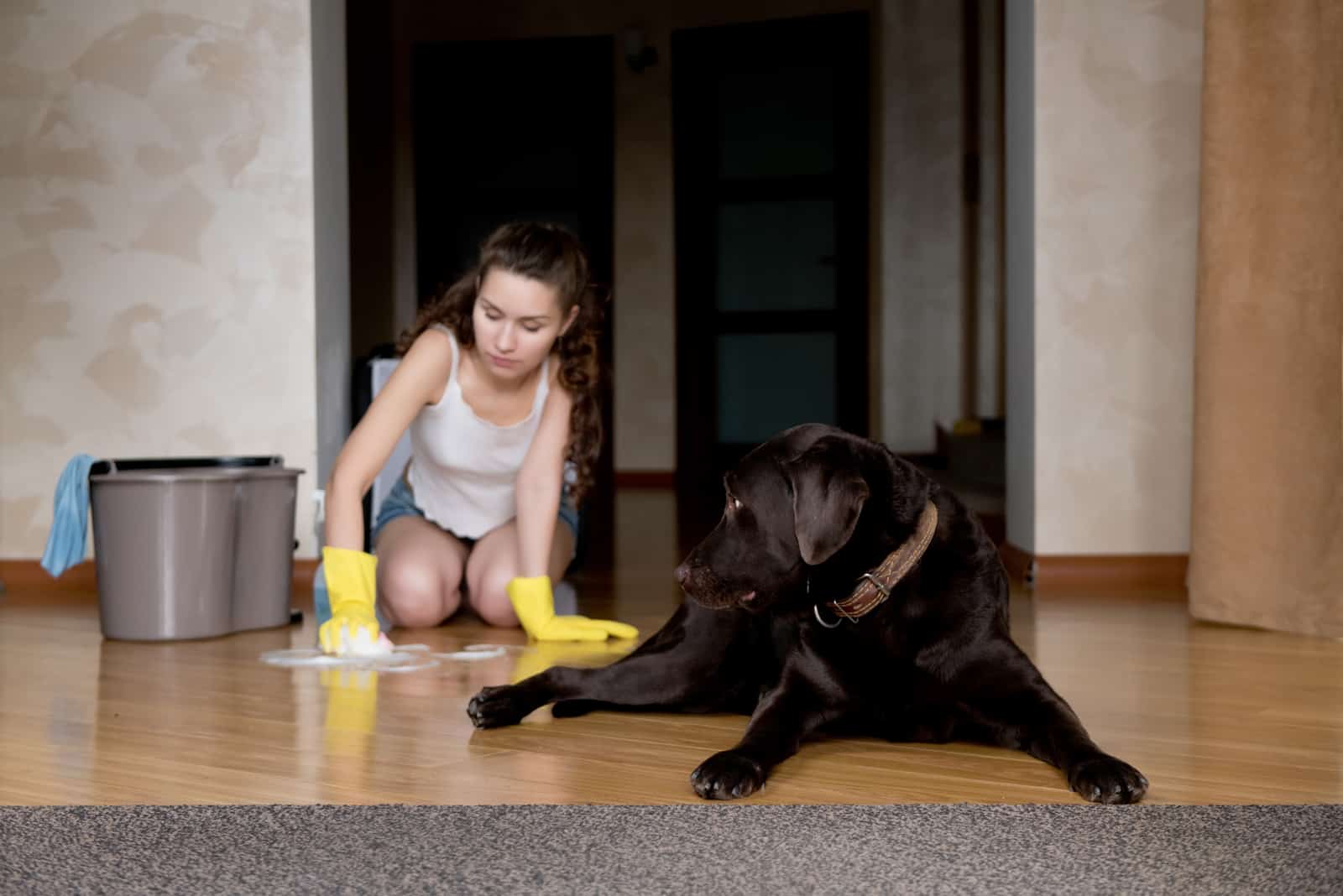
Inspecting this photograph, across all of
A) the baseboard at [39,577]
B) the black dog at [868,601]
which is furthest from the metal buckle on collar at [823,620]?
the baseboard at [39,577]

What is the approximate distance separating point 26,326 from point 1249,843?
3186mm

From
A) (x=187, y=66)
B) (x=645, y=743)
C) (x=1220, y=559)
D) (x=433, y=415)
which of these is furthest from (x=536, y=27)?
(x=645, y=743)

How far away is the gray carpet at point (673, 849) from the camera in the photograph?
1.13 metres

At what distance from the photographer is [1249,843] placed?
1230 mm

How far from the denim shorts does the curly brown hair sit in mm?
204

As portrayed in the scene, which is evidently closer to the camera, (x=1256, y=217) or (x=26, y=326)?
(x=1256, y=217)

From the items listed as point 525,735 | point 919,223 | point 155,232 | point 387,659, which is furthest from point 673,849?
point 919,223

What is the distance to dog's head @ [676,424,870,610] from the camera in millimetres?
1500

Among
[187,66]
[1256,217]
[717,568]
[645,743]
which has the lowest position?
[645,743]

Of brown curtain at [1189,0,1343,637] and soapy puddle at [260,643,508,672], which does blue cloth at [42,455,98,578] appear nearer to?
soapy puddle at [260,643,508,672]

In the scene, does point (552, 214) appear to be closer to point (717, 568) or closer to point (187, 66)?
point (187, 66)

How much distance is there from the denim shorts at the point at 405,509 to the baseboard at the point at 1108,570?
1.19 metres

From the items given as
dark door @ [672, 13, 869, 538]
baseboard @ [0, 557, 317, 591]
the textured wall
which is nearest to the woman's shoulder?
baseboard @ [0, 557, 317, 591]

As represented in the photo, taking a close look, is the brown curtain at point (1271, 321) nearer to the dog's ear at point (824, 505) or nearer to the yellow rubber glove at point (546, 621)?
the yellow rubber glove at point (546, 621)
